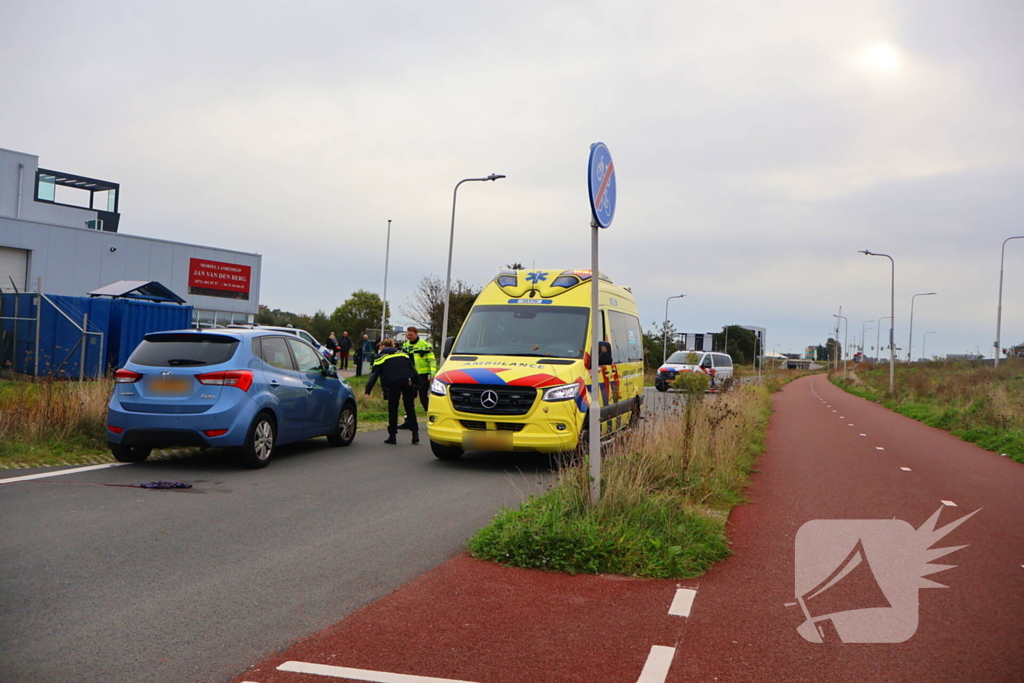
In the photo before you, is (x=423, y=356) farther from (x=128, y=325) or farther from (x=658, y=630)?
(x=128, y=325)

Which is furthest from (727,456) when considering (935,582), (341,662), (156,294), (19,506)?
(156,294)

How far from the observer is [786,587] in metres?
5.36

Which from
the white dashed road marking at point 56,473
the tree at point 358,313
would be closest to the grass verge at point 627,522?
the white dashed road marking at point 56,473

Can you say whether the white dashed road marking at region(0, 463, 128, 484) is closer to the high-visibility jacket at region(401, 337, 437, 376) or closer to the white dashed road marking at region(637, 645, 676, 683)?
the high-visibility jacket at region(401, 337, 437, 376)

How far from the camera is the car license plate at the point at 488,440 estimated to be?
994 centimetres

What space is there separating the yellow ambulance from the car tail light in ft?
7.52

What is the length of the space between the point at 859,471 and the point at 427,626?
8295mm

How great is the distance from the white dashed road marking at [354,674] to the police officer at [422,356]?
400 inches

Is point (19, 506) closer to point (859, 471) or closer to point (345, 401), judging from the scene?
point (345, 401)

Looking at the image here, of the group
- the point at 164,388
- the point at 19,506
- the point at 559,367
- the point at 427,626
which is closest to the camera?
the point at 427,626

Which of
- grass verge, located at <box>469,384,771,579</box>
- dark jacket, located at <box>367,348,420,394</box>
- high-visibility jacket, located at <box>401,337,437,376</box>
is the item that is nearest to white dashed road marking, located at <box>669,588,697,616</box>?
grass verge, located at <box>469,384,771,579</box>

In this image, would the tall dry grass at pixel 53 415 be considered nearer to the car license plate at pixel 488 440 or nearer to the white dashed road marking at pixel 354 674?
the car license plate at pixel 488 440

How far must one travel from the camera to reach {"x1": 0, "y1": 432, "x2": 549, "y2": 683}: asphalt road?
13.5 feet

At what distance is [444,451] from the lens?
431 inches
